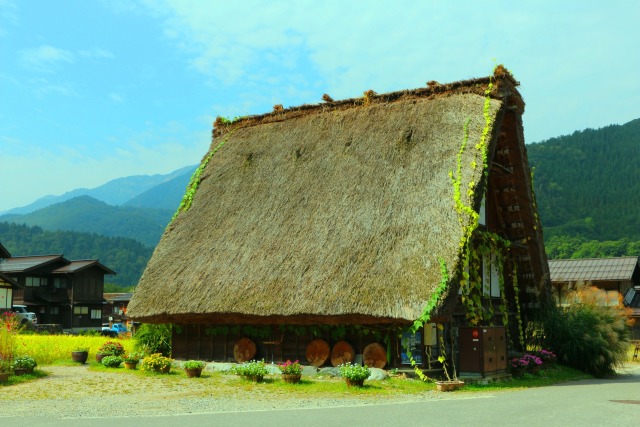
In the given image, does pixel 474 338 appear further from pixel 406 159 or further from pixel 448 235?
pixel 406 159

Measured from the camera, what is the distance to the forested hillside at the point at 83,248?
133875 millimetres

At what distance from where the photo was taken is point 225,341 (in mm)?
21906

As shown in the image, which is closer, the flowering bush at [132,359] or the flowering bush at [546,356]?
the flowering bush at [132,359]

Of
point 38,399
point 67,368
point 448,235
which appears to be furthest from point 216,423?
point 67,368

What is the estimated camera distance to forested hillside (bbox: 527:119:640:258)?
230ft

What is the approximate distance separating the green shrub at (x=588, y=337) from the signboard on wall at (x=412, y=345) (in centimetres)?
737

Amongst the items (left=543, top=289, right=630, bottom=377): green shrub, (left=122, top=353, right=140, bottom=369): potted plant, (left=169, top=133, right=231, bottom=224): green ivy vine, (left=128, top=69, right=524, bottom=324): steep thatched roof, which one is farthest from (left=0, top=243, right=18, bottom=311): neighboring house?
(left=543, top=289, right=630, bottom=377): green shrub

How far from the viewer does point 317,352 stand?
64.5 feet

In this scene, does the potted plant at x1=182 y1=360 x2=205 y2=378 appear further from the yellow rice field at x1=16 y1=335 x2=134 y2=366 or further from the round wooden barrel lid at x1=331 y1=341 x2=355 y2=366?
the yellow rice field at x1=16 y1=335 x2=134 y2=366

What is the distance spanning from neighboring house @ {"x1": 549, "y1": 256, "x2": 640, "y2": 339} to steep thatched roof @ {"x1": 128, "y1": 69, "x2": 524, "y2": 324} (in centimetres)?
2703

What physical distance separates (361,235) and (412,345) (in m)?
3.66

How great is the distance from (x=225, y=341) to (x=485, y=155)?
10.9 meters

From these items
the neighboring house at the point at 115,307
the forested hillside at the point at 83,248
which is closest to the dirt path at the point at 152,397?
the neighboring house at the point at 115,307

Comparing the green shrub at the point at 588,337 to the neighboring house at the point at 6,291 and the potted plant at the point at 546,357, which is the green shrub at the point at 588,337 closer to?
the potted plant at the point at 546,357
